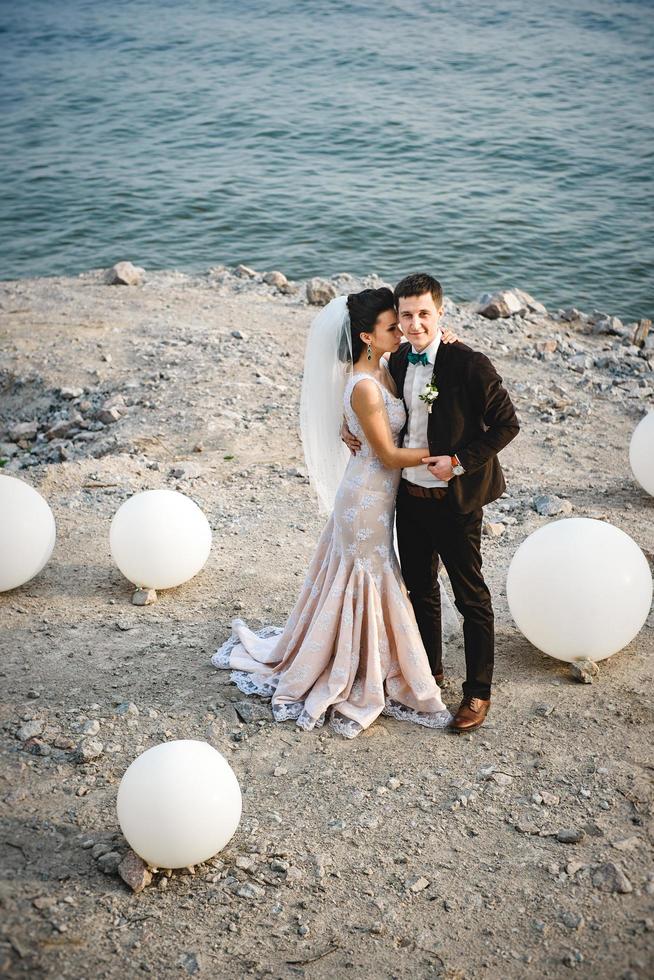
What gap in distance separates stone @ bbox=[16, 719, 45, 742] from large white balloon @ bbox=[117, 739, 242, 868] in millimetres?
1135

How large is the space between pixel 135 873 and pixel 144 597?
8.47 feet

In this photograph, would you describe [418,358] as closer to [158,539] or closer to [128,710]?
[158,539]

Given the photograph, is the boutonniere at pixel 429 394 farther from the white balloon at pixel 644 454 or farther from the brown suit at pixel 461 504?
the white balloon at pixel 644 454

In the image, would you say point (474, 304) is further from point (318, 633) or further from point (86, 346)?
point (318, 633)

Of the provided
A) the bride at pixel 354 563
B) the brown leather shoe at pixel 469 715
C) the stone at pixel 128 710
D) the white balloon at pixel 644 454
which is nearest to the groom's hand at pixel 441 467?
the bride at pixel 354 563

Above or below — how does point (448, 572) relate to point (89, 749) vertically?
above

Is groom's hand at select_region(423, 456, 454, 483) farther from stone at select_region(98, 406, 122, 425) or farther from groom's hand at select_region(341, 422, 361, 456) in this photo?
stone at select_region(98, 406, 122, 425)

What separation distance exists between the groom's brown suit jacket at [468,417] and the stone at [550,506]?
3.17m

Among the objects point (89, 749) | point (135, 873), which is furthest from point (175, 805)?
point (89, 749)

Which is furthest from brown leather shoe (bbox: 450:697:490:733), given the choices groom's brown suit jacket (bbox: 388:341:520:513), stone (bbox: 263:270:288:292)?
stone (bbox: 263:270:288:292)

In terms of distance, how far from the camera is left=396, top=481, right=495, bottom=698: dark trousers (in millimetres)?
5102

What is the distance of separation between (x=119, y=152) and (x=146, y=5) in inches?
680

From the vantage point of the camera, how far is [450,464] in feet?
16.0

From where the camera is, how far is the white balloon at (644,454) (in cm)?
783
